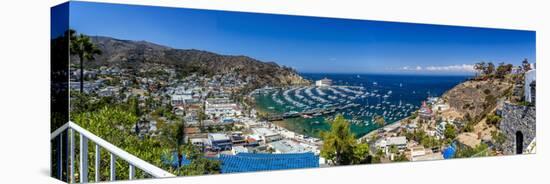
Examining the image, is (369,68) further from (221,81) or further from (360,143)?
(221,81)

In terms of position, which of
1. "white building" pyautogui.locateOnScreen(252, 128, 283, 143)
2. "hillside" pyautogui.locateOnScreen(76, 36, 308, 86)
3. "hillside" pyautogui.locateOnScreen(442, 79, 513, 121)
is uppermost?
"hillside" pyautogui.locateOnScreen(76, 36, 308, 86)

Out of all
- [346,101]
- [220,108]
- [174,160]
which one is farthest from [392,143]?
[174,160]

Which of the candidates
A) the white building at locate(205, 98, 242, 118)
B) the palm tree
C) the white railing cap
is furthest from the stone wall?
the white railing cap

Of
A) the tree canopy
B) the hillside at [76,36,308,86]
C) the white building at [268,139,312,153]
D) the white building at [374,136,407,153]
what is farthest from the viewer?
the white building at [374,136,407,153]

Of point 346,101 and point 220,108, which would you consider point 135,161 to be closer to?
point 220,108

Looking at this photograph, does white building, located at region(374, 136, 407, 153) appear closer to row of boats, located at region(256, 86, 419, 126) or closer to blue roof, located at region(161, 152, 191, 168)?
row of boats, located at region(256, 86, 419, 126)

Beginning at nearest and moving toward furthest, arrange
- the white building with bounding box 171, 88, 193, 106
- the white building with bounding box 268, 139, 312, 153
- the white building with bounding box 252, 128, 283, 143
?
the white building with bounding box 171, 88, 193, 106, the white building with bounding box 252, 128, 283, 143, the white building with bounding box 268, 139, 312, 153

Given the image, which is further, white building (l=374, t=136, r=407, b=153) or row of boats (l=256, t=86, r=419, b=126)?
white building (l=374, t=136, r=407, b=153)

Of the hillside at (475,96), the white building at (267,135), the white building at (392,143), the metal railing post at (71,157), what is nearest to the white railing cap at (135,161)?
the metal railing post at (71,157)
